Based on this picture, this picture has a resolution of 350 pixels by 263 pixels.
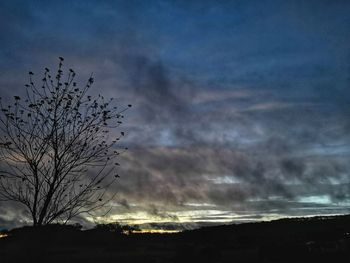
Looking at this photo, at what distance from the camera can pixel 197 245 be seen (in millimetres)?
25391

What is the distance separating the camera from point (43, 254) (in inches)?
816

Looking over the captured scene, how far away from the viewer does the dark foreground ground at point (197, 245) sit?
1928 cm

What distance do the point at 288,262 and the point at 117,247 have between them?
14381 mm

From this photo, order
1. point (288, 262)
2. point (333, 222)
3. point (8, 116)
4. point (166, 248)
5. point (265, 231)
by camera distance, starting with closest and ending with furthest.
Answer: point (8, 116), point (288, 262), point (166, 248), point (333, 222), point (265, 231)

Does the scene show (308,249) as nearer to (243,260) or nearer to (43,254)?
(243,260)

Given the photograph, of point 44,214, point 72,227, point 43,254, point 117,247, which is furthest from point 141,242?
point 44,214

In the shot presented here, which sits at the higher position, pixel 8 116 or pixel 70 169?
pixel 8 116

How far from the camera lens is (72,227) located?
34125mm

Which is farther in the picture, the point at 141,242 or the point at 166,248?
the point at 141,242

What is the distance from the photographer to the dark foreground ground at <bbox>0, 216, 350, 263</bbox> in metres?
19.3

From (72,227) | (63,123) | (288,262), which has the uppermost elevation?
(63,123)

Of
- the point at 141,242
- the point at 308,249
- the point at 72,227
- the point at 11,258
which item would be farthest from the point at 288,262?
the point at 72,227

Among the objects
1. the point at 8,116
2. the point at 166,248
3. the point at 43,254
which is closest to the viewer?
the point at 8,116

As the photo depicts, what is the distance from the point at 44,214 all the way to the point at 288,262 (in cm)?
1155
